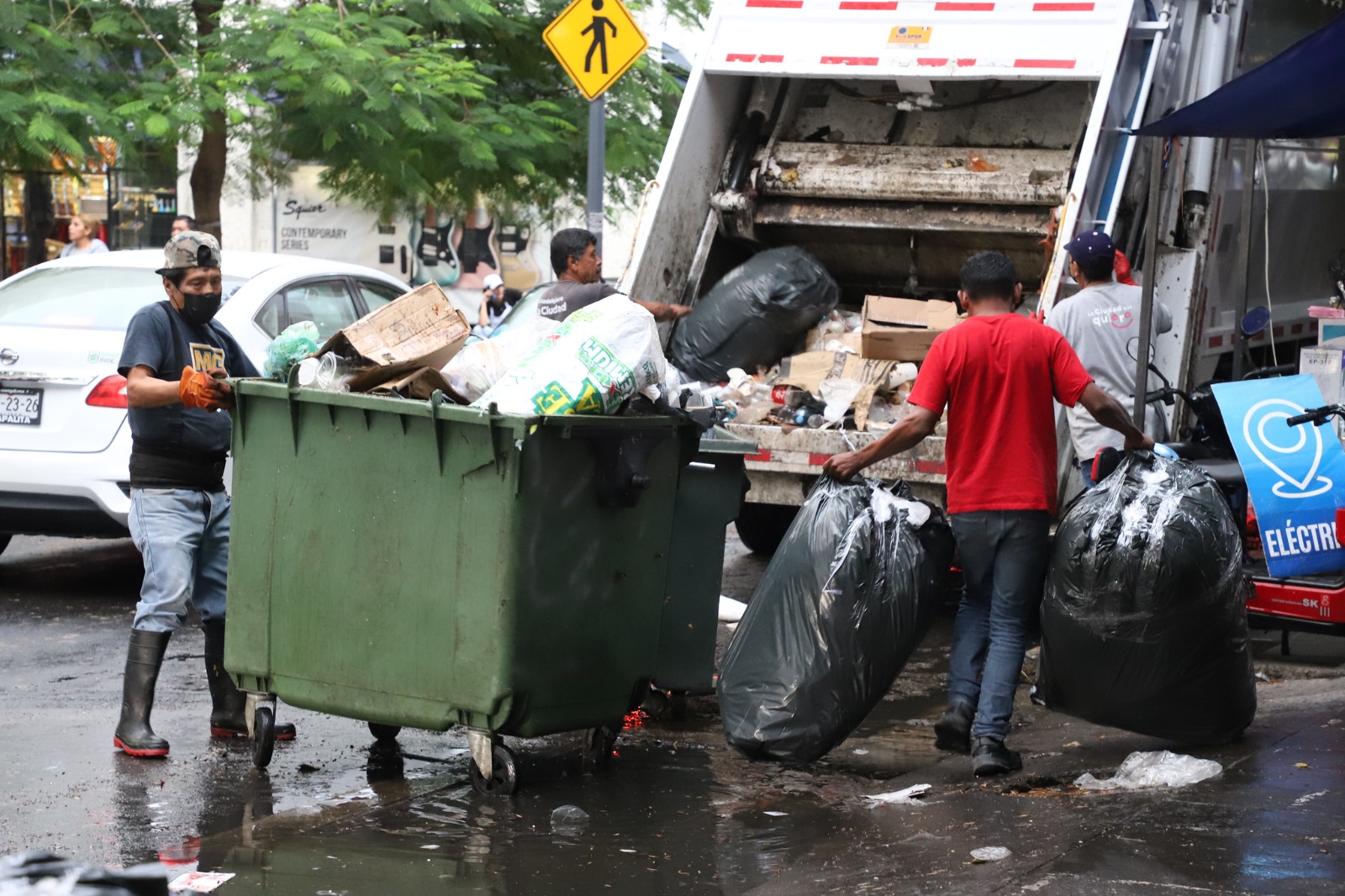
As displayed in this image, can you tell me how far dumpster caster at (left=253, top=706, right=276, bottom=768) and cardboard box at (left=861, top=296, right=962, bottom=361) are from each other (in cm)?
355

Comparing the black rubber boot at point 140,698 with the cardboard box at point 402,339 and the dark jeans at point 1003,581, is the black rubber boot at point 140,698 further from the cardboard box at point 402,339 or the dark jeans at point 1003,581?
the dark jeans at point 1003,581

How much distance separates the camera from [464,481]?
447 centimetres

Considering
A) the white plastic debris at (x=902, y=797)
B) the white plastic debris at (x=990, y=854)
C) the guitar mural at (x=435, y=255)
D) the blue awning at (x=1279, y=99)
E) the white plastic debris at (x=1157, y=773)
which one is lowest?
the white plastic debris at (x=902, y=797)

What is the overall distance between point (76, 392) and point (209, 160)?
534 centimetres

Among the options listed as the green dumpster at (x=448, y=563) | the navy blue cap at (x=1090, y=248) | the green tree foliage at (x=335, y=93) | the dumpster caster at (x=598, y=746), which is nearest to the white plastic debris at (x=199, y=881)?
the green dumpster at (x=448, y=563)

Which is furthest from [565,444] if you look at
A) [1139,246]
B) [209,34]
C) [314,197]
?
[314,197]

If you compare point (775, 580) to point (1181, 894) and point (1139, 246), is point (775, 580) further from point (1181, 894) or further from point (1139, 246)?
point (1139, 246)

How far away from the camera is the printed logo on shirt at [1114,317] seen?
6441mm

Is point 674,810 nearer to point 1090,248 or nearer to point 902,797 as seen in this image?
point 902,797

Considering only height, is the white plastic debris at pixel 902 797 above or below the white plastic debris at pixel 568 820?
above

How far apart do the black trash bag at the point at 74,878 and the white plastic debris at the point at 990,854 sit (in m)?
2.27

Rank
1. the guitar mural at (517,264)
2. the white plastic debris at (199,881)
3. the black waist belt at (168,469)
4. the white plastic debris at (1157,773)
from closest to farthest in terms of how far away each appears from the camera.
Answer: the white plastic debris at (199,881), the white plastic debris at (1157,773), the black waist belt at (168,469), the guitar mural at (517,264)

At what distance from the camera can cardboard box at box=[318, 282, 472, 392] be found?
4660 millimetres

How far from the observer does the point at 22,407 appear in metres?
7.18
